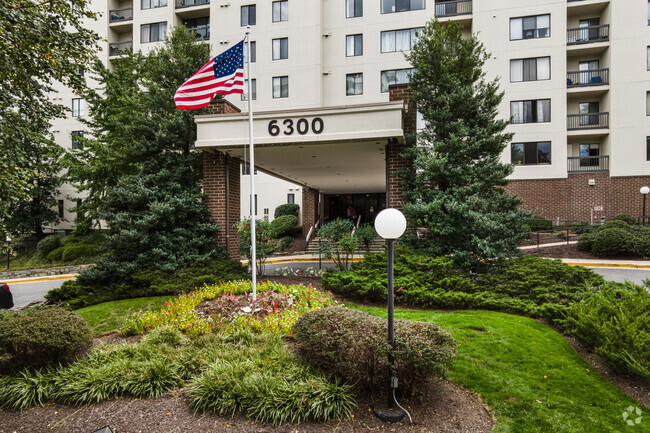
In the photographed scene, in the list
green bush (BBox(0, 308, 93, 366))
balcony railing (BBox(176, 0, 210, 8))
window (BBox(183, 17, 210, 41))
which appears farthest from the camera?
window (BBox(183, 17, 210, 41))

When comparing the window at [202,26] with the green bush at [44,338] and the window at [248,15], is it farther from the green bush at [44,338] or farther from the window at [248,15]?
the green bush at [44,338]

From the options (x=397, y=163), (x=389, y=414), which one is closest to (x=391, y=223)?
(x=389, y=414)

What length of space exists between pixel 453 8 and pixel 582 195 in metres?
14.5

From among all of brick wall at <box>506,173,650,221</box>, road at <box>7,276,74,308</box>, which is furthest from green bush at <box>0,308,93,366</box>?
brick wall at <box>506,173,650,221</box>

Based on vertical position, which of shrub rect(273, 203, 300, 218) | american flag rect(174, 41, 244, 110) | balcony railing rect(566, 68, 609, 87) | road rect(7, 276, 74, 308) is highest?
balcony railing rect(566, 68, 609, 87)

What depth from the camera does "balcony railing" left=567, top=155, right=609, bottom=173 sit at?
20781mm

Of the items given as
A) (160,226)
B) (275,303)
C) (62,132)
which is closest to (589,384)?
(275,303)

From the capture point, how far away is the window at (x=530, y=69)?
69.5 ft

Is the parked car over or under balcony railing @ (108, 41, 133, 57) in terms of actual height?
under

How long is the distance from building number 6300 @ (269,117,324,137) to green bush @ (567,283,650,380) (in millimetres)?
6950

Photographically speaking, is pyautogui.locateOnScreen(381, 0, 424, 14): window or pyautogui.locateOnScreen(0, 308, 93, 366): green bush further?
pyautogui.locateOnScreen(381, 0, 424, 14): window

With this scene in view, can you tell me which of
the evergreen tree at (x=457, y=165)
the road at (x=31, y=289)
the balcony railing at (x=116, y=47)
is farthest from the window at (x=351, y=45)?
the road at (x=31, y=289)

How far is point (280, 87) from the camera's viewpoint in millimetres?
24062

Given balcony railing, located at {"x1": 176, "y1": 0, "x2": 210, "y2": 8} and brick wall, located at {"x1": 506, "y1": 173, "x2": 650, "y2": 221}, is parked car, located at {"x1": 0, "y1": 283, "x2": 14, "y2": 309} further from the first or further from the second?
balcony railing, located at {"x1": 176, "y1": 0, "x2": 210, "y2": 8}
